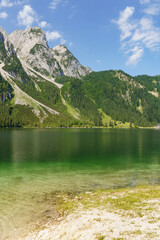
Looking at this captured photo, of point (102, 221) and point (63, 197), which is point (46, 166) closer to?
point (63, 197)

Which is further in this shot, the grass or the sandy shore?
the grass

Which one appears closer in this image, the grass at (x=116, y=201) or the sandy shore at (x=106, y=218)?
the sandy shore at (x=106, y=218)

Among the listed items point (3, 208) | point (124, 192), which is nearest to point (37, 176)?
point (3, 208)

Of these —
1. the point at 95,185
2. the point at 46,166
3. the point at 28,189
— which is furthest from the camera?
the point at 46,166

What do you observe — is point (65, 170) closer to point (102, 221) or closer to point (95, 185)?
point (95, 185)

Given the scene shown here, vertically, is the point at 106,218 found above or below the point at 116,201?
above

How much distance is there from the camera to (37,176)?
32375 mm

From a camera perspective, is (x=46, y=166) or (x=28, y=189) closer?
(x=28, y=189)

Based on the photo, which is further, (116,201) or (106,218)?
(116,201)

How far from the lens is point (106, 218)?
15266 mm

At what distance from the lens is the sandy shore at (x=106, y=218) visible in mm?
12531

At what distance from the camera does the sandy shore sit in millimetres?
12531

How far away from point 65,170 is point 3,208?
62.7 feet

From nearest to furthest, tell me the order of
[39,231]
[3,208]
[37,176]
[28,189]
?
[39,231], [3,208], [28,189], [37,176]
